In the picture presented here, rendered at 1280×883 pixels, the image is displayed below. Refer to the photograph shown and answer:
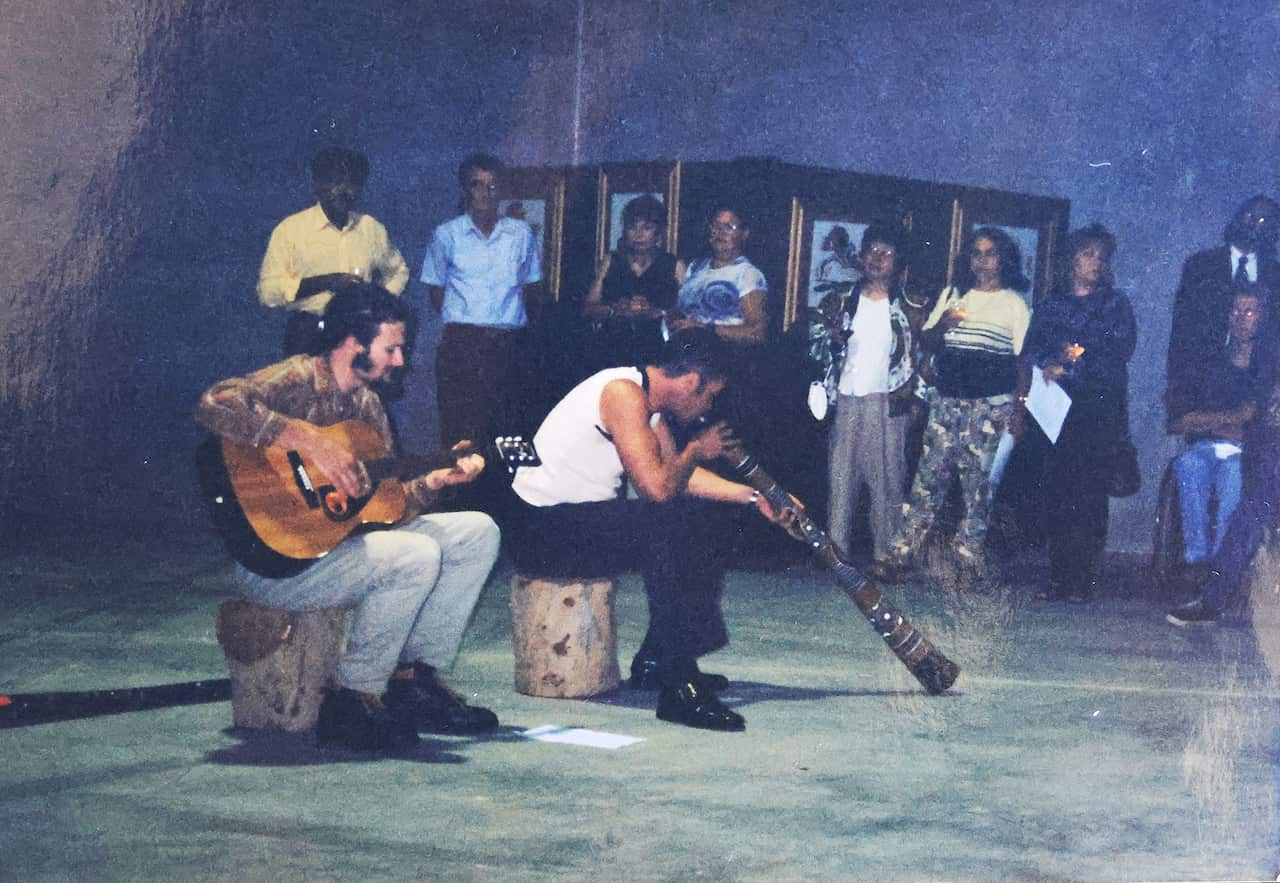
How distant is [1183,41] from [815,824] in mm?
5094

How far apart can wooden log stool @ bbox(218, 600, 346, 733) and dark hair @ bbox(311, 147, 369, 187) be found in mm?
2695

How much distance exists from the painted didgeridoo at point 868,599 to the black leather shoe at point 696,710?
18.8 inches

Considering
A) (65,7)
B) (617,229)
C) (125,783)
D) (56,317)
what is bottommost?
(125,783)

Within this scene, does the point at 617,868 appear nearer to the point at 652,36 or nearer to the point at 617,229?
the point at 617,229

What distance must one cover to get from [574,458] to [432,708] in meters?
0.78

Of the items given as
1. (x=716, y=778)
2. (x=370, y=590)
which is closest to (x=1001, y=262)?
(x=716, y=778)

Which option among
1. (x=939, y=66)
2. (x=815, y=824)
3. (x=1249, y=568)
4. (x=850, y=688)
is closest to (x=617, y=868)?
(x=815, y=824)

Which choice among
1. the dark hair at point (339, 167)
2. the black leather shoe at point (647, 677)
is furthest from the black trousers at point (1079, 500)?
the dark hair at point (339, 167)

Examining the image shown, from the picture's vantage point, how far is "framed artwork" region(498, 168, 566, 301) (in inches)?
287

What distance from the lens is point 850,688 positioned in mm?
4465

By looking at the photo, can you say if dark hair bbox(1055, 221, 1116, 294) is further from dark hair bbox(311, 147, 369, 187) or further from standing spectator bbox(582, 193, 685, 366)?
dark hair bbox(311, 147, 369, 187)

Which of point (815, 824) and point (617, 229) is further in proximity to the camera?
point (617, 229)

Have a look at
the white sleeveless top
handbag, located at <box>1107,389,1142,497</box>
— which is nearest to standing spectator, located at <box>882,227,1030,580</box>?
handbag, located at <box>1107,389,1142,497</box>

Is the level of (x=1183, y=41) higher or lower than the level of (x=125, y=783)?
higher
